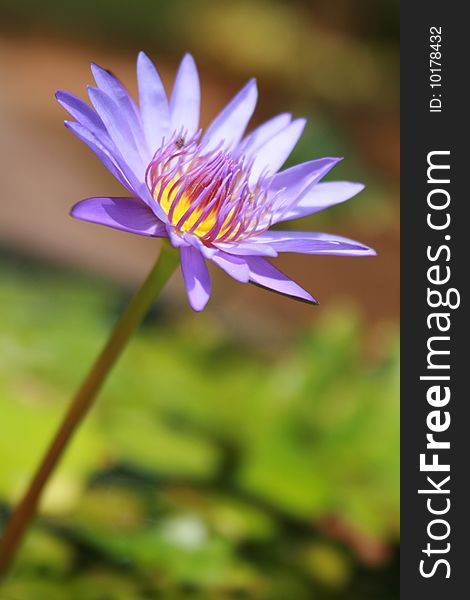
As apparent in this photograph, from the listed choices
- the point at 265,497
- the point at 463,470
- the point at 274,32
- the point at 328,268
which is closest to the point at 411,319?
the point at 463,470

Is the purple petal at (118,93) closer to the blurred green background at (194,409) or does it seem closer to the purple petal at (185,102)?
the purple petal at (185,102)

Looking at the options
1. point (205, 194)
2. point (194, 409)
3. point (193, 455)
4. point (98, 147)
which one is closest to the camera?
point (98, 147)

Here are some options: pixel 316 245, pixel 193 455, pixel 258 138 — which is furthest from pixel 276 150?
pixel 193 455

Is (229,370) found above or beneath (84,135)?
above

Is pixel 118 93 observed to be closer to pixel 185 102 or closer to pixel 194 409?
pixel 185 102

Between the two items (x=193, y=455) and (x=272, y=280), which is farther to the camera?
(x=193, y=455)

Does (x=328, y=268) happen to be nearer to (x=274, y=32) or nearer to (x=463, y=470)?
(x=463, y=470)
